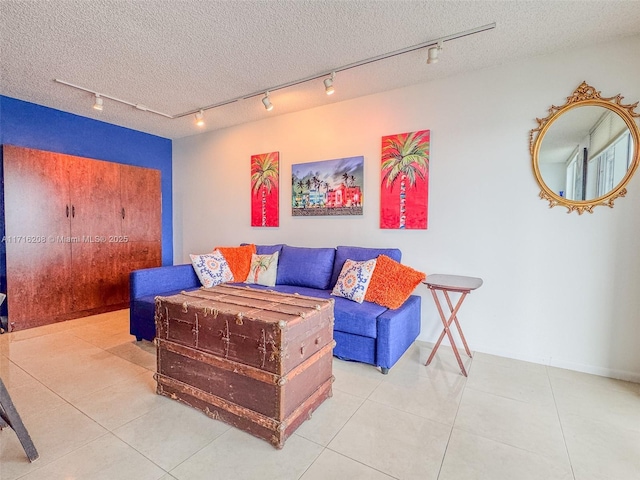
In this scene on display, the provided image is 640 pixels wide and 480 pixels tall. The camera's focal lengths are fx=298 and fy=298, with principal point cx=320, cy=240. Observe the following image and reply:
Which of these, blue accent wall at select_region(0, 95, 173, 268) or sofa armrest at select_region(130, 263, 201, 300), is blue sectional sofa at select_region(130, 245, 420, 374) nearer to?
sofa armrest at select_region(130, 263, 201, 300)

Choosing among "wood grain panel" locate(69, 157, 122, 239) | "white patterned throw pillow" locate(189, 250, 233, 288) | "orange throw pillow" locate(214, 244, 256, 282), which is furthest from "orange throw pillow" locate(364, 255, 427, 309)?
"wood grain panel" locate(69, 157, 122, 239)

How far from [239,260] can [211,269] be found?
332 mm

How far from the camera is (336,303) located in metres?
2.53

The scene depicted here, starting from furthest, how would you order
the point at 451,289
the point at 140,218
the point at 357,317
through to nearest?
the point at 140,218 → the point at 357,317 → the point at 451,289

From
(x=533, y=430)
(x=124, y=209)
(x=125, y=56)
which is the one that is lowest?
(x=533, y=430)

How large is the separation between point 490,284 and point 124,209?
4349 millimetres

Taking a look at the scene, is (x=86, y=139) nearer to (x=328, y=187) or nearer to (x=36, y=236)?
(x=36, y=236)

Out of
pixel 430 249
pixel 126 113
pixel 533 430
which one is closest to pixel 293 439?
pixel 533 430

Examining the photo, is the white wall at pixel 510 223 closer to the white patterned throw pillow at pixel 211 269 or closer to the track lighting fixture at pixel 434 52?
the track lighting fixture at pixel 434 52

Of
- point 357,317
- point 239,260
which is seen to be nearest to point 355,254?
point 357,317

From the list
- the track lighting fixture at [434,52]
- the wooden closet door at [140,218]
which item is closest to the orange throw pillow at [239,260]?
the wooden closet door at [140,218]

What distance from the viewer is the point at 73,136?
12.3 feet

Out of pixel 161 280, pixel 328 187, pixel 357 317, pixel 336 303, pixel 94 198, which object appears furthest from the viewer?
pixel 94 198

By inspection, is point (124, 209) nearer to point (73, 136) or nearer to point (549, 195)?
point (73, 136)
